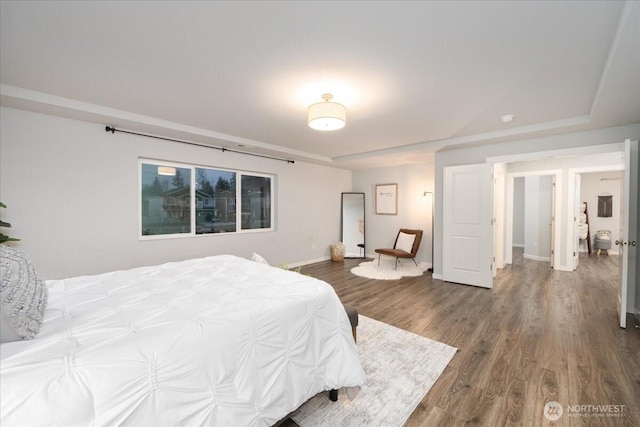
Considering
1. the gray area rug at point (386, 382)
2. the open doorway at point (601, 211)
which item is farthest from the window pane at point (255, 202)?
the open doorway at point (601, 211)

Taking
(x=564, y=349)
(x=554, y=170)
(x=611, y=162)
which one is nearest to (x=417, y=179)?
(x=554, y=170)

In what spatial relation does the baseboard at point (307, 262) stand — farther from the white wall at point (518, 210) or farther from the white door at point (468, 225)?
the white wall at point (518, 210)

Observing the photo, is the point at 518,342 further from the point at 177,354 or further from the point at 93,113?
the point at 93,113

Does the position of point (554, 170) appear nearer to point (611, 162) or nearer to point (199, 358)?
point (611, 162)

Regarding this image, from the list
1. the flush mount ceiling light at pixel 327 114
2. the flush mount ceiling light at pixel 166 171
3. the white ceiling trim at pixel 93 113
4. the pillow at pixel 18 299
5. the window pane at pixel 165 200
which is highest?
the white ceiling trim at pixel 93 113

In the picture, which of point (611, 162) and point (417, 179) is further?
point (417, 179)

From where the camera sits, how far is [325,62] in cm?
218

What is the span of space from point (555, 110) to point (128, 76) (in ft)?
14.9

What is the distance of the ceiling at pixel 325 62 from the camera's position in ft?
5.35

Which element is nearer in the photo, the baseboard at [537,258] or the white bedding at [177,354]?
the white bedding at [177,354]

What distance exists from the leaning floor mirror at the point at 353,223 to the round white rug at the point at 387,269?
0.79 m

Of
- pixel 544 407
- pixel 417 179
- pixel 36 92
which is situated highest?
pixel 36 92

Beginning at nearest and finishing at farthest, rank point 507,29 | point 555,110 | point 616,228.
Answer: point 507,29
point 555,110
point 616,228

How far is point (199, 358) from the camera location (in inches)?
47.7
